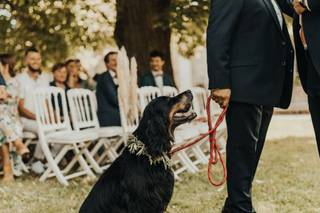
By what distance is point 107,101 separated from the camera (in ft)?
24.0

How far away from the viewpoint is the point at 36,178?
22.5ft

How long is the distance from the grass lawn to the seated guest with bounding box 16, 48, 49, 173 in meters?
0.71

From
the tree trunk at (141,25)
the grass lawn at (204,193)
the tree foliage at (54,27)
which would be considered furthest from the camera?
the tree foliage at (54,27)

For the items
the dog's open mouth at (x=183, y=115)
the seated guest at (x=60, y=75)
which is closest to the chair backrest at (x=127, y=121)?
the seated guest at (x=60, y=75)

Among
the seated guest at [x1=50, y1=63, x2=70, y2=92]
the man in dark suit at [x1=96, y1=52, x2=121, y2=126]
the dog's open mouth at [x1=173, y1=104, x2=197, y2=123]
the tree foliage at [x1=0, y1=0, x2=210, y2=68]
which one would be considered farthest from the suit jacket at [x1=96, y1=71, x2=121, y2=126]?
the dog's open mouth at [x1=173, y1=104, x2=197, y2=123]

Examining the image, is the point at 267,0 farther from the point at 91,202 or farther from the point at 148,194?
the point at 91,202

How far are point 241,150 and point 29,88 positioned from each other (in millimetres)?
4304

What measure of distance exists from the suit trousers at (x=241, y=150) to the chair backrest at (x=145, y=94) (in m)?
3.04

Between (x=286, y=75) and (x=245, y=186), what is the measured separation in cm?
86

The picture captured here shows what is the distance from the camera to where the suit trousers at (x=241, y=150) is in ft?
11.5

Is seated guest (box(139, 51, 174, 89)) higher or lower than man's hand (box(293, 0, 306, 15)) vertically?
lower

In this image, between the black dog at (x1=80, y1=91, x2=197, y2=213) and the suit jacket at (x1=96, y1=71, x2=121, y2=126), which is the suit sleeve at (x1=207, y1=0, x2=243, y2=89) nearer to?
the black dog at (x1=80, y1=91, x2=197, y2=213)

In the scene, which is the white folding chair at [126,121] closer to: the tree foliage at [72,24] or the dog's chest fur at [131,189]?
the dog's chest fur at [131,189]

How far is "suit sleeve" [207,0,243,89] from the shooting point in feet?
11.1
